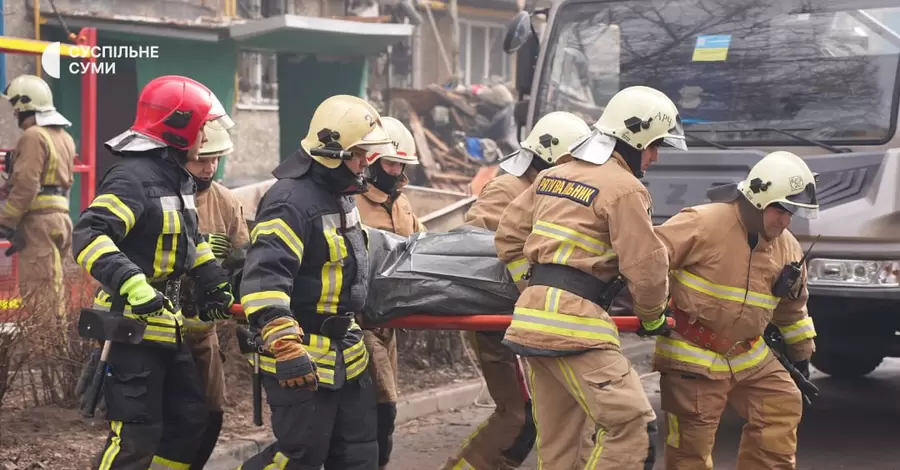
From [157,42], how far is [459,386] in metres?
6.18

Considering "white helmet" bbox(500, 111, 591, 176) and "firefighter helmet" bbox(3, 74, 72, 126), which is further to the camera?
"firefighter helmet" bbox(3, 74, 72, 126)

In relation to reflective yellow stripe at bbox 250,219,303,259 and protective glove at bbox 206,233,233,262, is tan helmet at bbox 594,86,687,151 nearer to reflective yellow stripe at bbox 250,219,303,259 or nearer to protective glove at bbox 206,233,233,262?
reflective yellow stripe at bbox 250,219,303,259

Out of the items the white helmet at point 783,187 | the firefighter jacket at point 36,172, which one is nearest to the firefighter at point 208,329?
the white helmet at point 783,187

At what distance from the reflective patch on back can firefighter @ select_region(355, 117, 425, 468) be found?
955mm

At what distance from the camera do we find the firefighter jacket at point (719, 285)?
4957mm

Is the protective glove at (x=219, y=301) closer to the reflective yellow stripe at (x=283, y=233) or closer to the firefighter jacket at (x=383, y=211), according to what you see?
the reflective yellow stripe at (x=283, y=233)

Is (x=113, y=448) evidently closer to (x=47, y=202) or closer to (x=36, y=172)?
(x=36, y=172)

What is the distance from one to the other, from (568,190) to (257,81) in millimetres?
13827

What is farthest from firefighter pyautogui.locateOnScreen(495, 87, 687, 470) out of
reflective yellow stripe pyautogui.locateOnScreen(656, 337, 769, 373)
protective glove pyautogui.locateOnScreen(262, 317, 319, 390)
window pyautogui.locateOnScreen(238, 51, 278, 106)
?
window pyautogui.locateOnScreen(238, 51, 278, 106)

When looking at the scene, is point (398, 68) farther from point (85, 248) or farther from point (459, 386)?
point (85, 248)

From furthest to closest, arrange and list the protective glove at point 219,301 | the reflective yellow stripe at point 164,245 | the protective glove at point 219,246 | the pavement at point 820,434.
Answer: the pavement at point 820,434, the protective glove at point 219,246, the protective glove at point 219,301, the reflective yellow stripe at point 164,245

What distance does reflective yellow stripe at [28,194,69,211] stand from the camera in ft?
26.9

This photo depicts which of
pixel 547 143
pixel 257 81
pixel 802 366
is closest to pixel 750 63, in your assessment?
pixel 547 143

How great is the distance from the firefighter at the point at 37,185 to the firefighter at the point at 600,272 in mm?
4540
